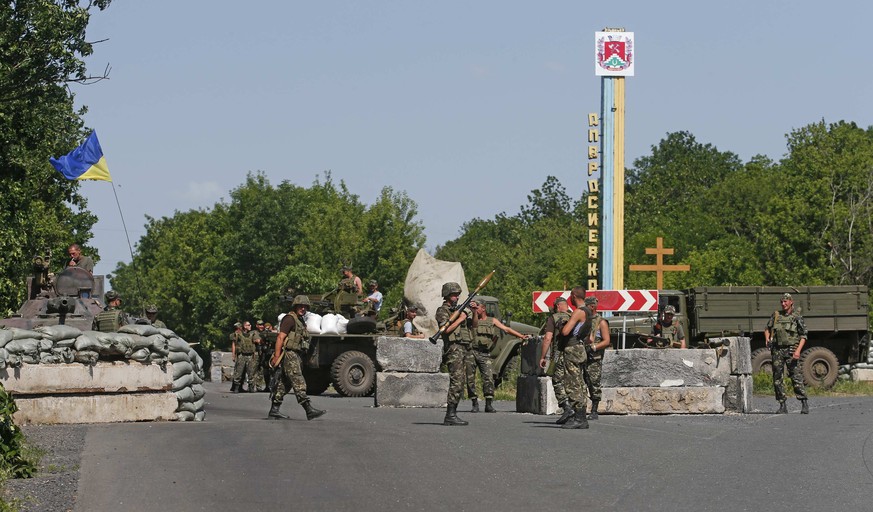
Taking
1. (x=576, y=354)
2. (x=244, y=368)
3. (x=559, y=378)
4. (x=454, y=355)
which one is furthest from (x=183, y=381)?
(x=244, y=368)

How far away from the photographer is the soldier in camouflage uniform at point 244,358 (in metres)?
32.8

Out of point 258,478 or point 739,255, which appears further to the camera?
point 739,255

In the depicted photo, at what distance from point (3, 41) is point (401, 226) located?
40.4 m

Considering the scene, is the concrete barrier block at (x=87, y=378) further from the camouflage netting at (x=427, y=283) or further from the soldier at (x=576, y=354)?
the camouflage netting at (x=427, y=283)

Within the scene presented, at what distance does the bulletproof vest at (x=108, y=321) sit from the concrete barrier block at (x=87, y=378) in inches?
89.9

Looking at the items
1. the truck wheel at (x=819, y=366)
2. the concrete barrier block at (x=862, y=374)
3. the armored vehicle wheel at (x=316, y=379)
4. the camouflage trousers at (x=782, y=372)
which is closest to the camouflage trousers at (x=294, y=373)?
the camouflage trousers at (x=782, y=372)

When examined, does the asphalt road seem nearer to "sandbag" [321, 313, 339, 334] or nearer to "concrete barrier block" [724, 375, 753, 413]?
"concrete barrier block" [724, 375, 753, 413]

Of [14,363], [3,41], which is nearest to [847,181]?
[3,41]

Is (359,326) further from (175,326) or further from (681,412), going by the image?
(175,326)

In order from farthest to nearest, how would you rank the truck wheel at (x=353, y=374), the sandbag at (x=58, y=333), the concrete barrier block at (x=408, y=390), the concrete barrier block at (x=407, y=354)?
the truck wheel at (x=353, y=374), the concrete barrier block at (x=408, y=390), the concrete barrier block at (x=407, y=354), the sandbag at (x=58, y=333)

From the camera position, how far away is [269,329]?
32.4 meters

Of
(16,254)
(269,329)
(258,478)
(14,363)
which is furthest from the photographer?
(16,254)

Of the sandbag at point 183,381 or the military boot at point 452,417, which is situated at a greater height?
the sandbag at point 183,381

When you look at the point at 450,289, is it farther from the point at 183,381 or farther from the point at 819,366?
the point at 819,366
